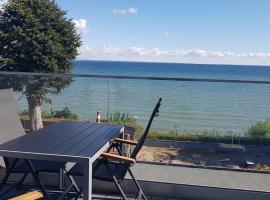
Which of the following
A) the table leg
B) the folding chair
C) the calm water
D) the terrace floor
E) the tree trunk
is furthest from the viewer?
the tree trunk

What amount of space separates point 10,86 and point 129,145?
1458 mm

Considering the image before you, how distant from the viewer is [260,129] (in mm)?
3844

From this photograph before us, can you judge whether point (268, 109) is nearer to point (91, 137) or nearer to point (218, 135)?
point (218, 135)

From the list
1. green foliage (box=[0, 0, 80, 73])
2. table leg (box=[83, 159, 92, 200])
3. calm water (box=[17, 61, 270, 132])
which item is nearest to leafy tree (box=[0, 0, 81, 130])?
green foliage (box=[0, 0, 80, 73])

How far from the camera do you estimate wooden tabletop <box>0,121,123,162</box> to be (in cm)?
263

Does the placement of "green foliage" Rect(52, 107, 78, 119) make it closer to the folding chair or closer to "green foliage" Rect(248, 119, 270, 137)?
the folding chair

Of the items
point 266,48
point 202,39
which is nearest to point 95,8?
point 202,39

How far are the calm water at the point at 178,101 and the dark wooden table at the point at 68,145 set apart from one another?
0.58m

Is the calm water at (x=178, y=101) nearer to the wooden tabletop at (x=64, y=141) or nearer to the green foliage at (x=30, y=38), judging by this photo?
the wooden tabletop at (x=64, y=141)

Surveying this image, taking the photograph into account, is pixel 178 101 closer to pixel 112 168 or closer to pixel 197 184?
pixel 197 184

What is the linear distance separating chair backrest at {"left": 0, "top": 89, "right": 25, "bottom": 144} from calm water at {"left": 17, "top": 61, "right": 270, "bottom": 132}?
1.08 feet

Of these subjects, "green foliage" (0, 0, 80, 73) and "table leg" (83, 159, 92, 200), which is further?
"green foliage" (0, 0, 80, 73)

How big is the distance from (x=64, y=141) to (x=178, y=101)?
1470 millimetres

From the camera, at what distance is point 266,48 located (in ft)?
239
